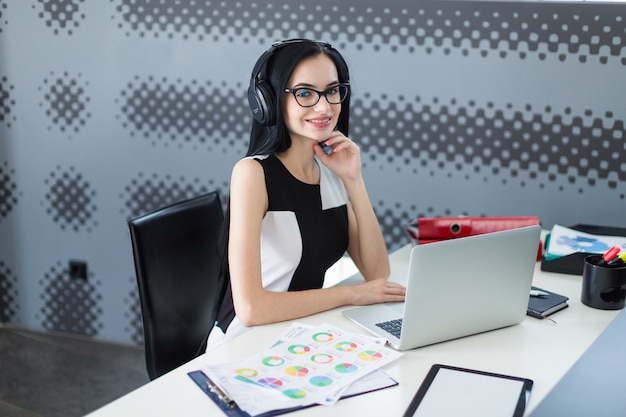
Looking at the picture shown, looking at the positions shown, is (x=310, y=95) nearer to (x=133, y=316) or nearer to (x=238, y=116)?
(x=238, y=116)

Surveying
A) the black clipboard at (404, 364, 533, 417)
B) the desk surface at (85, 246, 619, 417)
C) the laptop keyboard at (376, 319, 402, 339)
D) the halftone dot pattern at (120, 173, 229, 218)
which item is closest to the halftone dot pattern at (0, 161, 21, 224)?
the halftone dot pattern at (120, 173, 229, 218)

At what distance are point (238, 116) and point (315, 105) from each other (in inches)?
46.0

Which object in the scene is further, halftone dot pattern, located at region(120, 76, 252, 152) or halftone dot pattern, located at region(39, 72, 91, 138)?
halftone dot pattern, located at region(39, 72, 91, 138)

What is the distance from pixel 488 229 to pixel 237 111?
1.20 metres

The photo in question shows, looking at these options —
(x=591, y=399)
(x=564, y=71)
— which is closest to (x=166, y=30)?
(x=564, y=71)

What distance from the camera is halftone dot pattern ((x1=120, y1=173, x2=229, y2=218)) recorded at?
3.20 meters

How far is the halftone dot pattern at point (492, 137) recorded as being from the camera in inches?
105

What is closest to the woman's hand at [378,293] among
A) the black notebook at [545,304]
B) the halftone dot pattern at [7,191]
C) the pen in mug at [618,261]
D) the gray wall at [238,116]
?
the black notebook at [545,304]

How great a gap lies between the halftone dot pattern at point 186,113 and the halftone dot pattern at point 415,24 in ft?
0.67

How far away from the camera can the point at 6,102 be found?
3.36 m

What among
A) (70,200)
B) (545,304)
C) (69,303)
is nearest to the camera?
(545,304)

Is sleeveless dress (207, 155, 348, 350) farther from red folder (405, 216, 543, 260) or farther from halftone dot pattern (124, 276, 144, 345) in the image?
halftone dot pattern (124, 276, 144, 345)

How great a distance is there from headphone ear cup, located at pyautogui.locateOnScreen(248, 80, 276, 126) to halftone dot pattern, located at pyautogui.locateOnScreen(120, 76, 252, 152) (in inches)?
43.0

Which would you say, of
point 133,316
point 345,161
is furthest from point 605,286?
point 133,316
